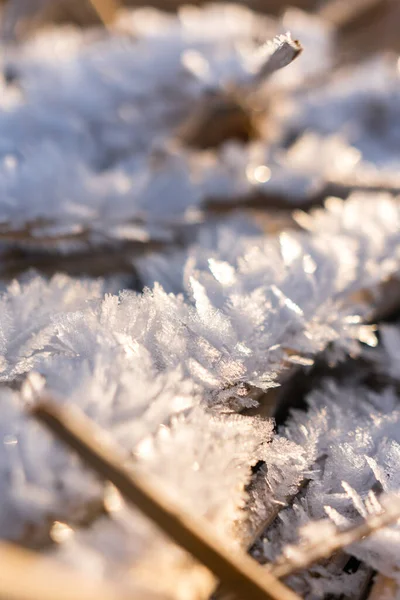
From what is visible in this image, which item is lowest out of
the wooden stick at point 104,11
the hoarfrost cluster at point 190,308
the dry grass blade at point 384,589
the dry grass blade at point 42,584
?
the dry grass blade at point 42,584

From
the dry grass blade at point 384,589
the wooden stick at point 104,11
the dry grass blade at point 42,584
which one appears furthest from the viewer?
the wooden stick at point 104,11

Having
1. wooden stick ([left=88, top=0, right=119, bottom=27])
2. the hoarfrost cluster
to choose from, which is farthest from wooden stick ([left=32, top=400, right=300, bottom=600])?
wooden stick ([left=88, top=0, right=119, bottom=27])

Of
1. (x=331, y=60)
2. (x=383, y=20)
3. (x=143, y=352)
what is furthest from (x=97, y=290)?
(x=383, y=20)

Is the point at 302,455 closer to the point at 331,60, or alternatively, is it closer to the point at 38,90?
the point at 38,90

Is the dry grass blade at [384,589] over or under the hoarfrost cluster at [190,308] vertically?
under

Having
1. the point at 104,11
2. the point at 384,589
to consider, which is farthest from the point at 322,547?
the point at 104,11

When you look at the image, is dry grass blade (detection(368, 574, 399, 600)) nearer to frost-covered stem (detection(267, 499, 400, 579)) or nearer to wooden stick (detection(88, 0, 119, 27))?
frost-covered stem (detection(267, 499, 400, 579))

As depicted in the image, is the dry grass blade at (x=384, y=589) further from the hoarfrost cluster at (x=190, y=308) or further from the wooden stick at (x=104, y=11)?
the wooden stick at (x=104, y=11)

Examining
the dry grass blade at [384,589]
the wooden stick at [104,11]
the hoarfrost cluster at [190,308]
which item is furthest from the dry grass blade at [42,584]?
the wooden stick at [104,11]

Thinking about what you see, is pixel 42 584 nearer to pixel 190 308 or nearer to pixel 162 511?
pixel 162 511
